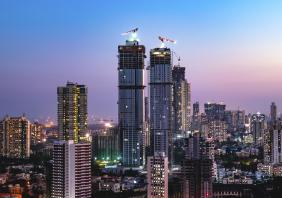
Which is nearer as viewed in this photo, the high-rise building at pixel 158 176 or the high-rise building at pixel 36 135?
the high-rise building at pixel 158 176

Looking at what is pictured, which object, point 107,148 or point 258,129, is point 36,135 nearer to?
point 107,148

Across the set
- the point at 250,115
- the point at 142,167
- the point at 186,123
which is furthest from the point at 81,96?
the point at 250,115

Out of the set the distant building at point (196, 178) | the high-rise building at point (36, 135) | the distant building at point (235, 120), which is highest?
the distant building at point (235, 120)

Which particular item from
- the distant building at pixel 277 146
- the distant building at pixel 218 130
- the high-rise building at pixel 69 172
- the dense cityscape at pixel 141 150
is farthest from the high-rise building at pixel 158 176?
the distant building at pixel 218 130

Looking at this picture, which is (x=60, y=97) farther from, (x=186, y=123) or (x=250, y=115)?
(x=250, y=115)

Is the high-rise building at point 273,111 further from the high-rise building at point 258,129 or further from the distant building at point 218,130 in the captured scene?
the distant building at point 218,130
